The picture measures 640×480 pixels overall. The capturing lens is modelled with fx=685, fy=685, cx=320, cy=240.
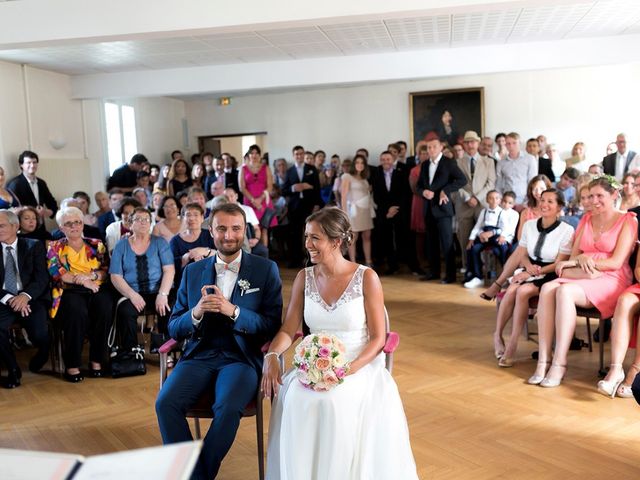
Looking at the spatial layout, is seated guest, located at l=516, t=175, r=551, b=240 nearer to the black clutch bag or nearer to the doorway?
the black clutch bag

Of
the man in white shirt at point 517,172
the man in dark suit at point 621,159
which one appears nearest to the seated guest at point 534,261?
the man in white shirt at point 517,172

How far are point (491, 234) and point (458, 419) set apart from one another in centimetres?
451

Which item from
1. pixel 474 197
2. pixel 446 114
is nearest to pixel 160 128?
pixel 446 114

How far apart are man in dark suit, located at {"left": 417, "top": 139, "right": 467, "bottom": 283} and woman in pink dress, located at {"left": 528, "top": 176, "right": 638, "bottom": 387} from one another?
3.77 m

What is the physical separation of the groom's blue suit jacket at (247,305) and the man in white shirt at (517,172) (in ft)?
20.3

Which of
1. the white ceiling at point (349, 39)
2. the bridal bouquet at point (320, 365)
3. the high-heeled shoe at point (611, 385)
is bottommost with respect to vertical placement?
the high-heeled shoe at point (611, 385)

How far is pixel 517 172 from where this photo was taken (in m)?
8.86

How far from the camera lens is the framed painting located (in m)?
12.2

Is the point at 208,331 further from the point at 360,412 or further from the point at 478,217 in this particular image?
the point at 478,217

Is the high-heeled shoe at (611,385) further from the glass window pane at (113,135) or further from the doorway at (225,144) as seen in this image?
the doorway at (225,144)

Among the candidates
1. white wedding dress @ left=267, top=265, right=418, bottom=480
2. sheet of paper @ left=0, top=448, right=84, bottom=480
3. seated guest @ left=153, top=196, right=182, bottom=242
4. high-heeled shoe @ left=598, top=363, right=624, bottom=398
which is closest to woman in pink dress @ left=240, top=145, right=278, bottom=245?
seated guest @ left=153, top=196, right=182, bottom=242

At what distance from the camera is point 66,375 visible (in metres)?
5.03

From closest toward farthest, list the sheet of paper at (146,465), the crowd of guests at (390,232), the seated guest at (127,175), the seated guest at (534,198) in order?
the sheet of paper at (146,465), the crowd of guests at (390,232), the seated guest at (534,198), the seated guest at (127,175)

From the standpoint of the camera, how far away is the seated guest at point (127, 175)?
11.1m
